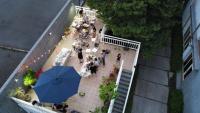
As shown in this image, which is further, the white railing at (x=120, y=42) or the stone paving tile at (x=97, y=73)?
the white railing at (x=120, y=42)

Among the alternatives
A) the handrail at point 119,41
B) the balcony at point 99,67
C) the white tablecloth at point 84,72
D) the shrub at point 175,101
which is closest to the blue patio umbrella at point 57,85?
the balcony at point 99,67

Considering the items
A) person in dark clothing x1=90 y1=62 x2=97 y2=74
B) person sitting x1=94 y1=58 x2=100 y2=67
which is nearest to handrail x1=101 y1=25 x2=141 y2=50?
person sitting x1=94 y1=58 x2=100 y2=67

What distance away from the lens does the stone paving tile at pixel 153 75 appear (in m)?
23.5

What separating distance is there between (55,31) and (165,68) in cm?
1054

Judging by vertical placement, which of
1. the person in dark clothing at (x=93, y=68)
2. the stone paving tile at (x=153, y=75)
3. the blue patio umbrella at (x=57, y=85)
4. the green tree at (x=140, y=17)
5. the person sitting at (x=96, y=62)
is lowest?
the blue patio umbrella at (x=57, y=85)

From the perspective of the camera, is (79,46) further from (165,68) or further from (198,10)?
(198,10)

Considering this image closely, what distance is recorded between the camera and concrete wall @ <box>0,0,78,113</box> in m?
17.7

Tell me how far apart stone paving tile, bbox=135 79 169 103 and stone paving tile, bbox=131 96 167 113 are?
1.47ft

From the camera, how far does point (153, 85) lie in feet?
75.9

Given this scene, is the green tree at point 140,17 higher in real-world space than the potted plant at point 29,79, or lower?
higher

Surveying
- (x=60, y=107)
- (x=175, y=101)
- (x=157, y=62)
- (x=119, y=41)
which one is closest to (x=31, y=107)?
(x=60, y=107)

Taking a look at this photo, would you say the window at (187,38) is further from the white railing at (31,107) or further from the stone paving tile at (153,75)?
the white railing at (31,107)

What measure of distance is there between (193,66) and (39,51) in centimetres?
1181

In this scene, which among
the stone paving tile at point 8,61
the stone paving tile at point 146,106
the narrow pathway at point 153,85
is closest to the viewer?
the stone paving tile at point 146,106
